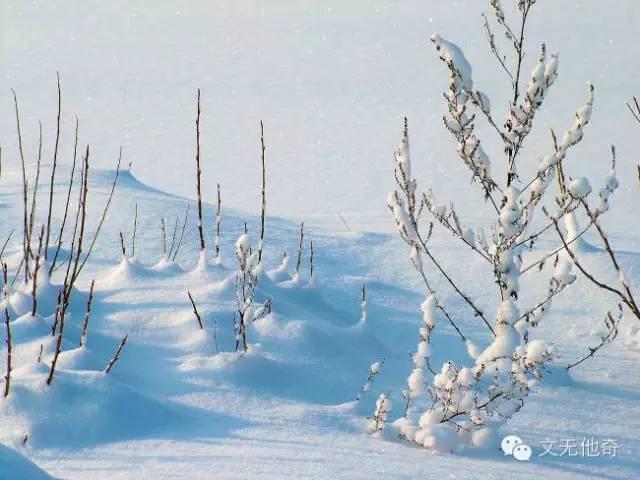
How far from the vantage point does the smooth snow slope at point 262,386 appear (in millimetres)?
2570

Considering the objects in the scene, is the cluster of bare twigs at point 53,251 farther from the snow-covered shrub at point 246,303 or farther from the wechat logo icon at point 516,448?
the wechat logo icon at point 516,448

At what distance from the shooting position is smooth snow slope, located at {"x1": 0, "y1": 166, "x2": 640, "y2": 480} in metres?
2.57

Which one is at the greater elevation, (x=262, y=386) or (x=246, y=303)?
(x=246, y=303)

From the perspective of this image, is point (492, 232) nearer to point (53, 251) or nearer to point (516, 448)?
point (516, 448)

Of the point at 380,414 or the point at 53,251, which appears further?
the point at 53,251

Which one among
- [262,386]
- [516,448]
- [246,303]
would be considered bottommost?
[516,448]

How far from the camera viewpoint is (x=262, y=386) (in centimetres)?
324

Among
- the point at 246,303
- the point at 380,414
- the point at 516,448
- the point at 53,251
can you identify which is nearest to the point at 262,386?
the point at 246,303

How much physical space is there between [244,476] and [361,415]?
0.84 meters

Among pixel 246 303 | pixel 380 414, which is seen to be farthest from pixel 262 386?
pixel 380 414

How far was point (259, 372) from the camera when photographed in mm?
3301

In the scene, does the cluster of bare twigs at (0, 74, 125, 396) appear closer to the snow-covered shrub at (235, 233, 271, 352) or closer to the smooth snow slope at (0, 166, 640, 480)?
the smooth snow slope at (0, 166, 640, 480)

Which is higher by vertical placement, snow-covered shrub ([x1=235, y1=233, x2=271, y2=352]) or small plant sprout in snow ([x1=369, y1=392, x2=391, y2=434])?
snow-covered shrub ([x1=235, y1=233, x2=271, y2=352])

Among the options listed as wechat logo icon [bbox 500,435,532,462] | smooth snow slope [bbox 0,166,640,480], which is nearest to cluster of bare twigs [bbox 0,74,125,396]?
smooth snow slope [bbox 0,166,640,480]
